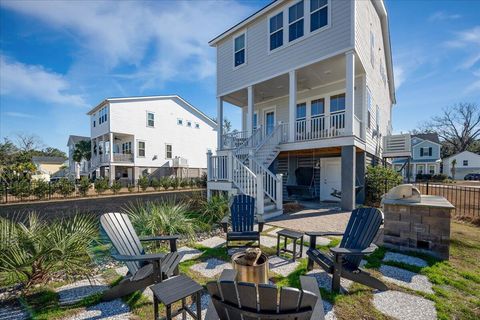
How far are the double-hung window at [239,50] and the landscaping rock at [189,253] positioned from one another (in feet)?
33.5

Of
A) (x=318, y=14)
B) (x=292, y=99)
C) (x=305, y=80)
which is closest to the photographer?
(x=318, y=14)

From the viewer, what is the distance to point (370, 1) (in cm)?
1084

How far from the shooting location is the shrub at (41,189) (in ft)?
45.3

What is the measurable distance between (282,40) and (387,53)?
10.5m

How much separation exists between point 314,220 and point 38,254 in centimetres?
644

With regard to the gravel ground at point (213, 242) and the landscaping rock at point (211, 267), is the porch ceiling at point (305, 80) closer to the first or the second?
the gravel ground at point (213, 242)

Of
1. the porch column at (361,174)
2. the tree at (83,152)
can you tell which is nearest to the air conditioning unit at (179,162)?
the tree at (83,152)

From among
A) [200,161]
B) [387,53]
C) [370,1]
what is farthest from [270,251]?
[200,161]

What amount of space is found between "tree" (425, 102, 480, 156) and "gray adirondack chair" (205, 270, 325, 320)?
184 feet

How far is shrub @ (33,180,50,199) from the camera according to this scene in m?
13.8

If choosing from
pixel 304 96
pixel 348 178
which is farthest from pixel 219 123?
pixel 348 178

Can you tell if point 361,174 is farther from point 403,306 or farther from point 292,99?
point 403,306

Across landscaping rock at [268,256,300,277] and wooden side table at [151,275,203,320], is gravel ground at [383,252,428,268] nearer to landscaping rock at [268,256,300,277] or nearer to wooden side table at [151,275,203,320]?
landscaping rock at [268,256,300,277]

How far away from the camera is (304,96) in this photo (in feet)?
40.3
